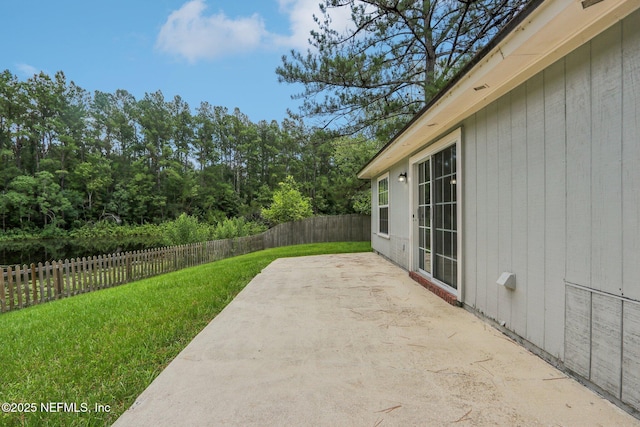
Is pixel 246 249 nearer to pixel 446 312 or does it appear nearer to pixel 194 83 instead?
pixel 446 312

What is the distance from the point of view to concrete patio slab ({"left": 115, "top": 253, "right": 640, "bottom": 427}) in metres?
1.62

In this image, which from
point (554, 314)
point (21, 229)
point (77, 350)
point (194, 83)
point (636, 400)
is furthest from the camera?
point (194, 83)

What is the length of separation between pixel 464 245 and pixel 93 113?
3606 cm

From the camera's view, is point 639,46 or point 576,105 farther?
point 576,105

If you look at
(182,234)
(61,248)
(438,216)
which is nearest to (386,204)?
(438,216)

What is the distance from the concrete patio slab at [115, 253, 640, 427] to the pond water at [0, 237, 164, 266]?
1644 cm

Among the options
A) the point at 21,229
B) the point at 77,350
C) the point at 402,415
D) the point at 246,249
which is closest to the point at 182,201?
the point at 21,229

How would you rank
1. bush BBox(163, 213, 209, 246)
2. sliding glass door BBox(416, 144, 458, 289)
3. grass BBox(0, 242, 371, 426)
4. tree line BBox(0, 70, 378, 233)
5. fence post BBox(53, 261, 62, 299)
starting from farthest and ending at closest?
tree line BBox(0, 70, 378, 233), bush BBox(163, 213, 209, 246), fence post BBox(53, 261, 62, 299), sliding glass door BBox(416, 144, 458, 289), grass BBox(0, 242, 371, 426)

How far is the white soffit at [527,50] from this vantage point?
165 centimetres

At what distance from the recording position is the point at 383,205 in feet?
26.9

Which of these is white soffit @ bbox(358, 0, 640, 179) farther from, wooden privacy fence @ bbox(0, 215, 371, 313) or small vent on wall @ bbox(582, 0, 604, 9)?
wooden privacy fence @ bbox(0, 215, 371, 313)

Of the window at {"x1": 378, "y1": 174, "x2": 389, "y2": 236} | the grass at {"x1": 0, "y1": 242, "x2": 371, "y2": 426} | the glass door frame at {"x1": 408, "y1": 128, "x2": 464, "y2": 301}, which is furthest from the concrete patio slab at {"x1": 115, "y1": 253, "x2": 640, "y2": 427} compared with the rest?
the window at {"x1": 378, "y1": 174, "x2": 389, "y2": 236}

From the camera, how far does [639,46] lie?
5.16 ft

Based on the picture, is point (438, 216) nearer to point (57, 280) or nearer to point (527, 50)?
point (527, 50)
